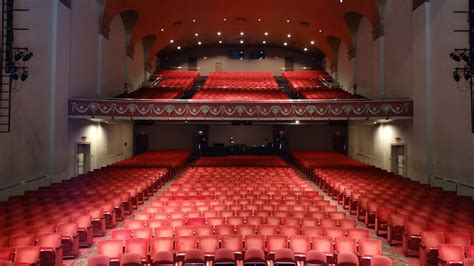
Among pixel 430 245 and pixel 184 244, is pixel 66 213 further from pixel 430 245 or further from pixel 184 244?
pixel 430 245

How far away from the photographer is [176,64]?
120ft

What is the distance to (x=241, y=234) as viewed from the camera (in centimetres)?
795

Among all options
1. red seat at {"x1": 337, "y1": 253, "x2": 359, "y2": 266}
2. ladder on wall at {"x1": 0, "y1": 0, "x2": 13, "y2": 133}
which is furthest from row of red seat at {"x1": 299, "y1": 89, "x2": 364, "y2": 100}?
red seat at {"x1": 337, "y1": 253, "x2": 359, "y2": 266}

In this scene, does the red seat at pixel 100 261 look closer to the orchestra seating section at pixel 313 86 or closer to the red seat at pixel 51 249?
the red seat at pixel 51 249

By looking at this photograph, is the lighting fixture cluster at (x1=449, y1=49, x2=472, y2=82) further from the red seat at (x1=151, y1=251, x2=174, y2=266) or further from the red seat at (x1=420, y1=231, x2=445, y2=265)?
the red seat at (x1=151, y1=251, x2=174, y2=266)

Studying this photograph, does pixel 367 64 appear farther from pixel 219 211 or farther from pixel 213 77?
pixel 219 211

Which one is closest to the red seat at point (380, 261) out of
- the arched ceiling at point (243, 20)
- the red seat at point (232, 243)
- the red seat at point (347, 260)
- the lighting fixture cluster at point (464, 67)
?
the red seat at point (347, 260)

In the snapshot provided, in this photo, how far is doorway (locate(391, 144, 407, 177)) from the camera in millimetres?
17766

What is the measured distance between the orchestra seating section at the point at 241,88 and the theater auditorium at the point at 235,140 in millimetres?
228

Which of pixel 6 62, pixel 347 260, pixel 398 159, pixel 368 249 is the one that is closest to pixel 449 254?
pixel 368 249

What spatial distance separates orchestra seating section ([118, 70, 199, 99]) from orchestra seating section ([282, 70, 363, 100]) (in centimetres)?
815

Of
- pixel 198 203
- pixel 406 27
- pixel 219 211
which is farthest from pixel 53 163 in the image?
pixel 406 27

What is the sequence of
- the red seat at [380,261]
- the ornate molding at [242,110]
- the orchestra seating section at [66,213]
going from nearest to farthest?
1. the red seat at [380,261]
2. the orchestra seating section at [66,213]
3. the ornate molding at [242,110]

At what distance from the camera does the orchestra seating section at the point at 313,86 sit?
2386cm
